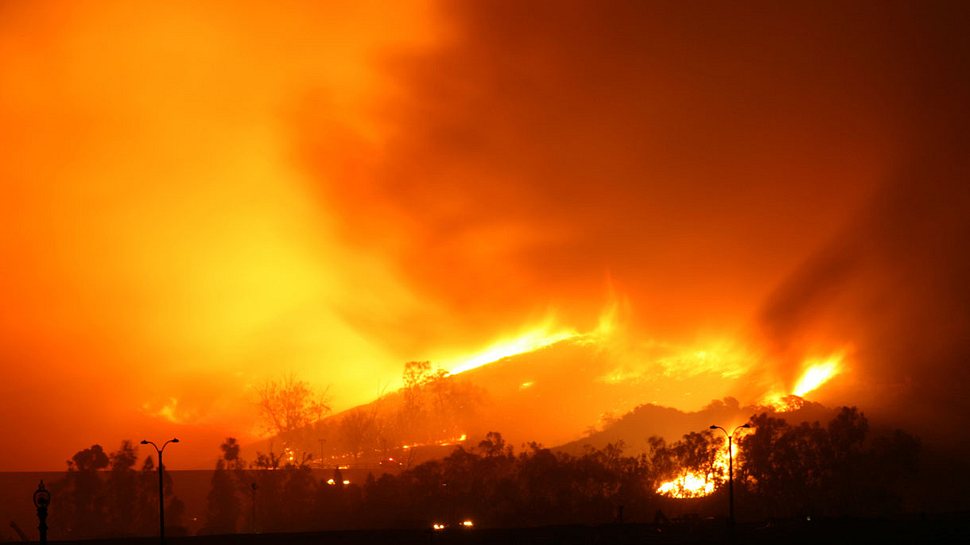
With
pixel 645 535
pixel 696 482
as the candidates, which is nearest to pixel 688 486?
pixel 696 482

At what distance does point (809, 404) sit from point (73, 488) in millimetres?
126493

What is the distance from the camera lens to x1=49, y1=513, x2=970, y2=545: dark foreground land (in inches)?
3275

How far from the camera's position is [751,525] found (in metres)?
99.2

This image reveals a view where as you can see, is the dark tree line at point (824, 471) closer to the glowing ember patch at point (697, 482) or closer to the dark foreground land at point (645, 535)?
the glowing ember patch at point (697, 482)

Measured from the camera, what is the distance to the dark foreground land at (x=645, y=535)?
83188 mm

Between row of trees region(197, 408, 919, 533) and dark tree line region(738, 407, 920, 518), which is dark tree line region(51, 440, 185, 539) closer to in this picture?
row of trees region(197, 408, 919, 533)

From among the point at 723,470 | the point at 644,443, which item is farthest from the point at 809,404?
the point at 723,470

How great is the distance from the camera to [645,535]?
90.2 metres

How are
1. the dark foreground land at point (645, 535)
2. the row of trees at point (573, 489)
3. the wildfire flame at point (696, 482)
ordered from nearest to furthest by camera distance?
the dark foreground land at point (645, 535)
the row of trees at point (573, 489)
the wildfire flame at point (696, 482)

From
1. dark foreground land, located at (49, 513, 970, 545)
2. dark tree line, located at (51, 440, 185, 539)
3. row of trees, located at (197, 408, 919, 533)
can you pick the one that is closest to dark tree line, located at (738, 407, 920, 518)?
row of trees, located at (197, 408, 919, 533)

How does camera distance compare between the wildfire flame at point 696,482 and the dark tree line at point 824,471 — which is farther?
the wildfire flame at point 696,482

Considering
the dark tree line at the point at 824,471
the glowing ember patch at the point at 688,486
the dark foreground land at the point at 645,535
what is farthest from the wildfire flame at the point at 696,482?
the dark foreground land at the point at 645,535

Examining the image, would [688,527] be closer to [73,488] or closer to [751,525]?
[751,525]

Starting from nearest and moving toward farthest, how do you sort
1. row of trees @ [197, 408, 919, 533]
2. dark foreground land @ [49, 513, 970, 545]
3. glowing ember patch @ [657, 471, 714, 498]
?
dark foreground land @ [49, 513, 970, 545] < row of trees @ [197, 408, 919, 533] < glowing ember patch @ [657, 471, 714, 498]
